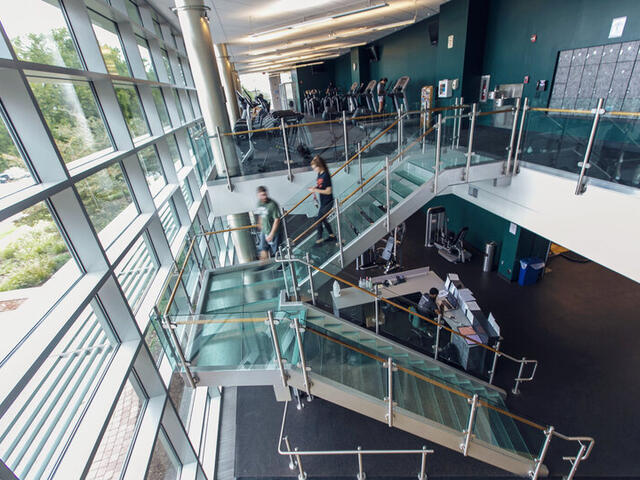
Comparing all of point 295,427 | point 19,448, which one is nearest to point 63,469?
point 19,448

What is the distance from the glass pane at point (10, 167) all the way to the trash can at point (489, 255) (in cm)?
917

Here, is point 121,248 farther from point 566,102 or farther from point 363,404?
point 566,102

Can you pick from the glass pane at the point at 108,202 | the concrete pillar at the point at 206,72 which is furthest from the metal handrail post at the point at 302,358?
the concrete pillar at the point at 206,72

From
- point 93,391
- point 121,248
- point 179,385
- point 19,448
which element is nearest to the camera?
point 19,448

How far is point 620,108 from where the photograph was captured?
3.73 metres

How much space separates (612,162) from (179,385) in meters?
6.73

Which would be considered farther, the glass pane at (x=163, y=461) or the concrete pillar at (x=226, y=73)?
the concrete pillar at (x=226, y=73)

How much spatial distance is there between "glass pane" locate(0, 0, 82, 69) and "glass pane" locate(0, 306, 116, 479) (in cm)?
277

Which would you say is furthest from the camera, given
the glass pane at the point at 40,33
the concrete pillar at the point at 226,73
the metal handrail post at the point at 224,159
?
the concrete pillar at the point at 226,73

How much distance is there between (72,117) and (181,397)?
4362 millimetres

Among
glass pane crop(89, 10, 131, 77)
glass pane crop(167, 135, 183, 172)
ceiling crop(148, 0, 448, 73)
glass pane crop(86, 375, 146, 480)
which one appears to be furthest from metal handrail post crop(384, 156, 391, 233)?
glass pane crop(167, 135, 183, 172)

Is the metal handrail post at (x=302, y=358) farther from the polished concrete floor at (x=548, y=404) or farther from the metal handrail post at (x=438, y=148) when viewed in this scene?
the metal handrail post at (x=438, y=148)

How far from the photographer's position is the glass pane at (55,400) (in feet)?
8.67

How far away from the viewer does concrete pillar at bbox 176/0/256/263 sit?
21.2 ft
